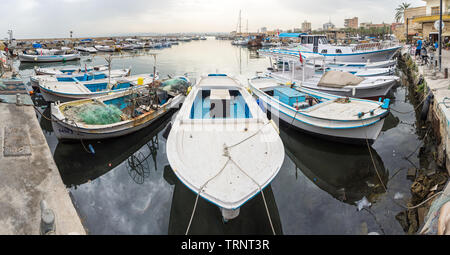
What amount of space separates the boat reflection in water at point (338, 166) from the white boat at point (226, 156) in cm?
257

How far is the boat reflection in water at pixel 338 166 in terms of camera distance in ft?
25.0

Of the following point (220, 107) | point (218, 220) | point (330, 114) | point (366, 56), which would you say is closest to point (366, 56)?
point (366, 56)

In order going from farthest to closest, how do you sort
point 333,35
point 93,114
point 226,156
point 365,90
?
point 333,35 → point 365,90 → point 93,114 → point 226,156

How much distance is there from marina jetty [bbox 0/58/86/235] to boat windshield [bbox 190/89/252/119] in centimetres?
444

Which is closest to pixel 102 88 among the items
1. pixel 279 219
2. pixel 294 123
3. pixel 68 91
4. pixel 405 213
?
pixel 68 91

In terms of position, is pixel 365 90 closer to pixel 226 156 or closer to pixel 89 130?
pixel 226 156

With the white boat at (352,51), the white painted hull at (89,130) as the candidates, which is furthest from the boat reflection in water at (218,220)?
the white boat at (352,51)

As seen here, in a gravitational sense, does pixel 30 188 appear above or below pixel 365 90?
below

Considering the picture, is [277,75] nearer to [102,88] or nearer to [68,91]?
[102,88]

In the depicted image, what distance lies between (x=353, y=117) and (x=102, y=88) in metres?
14.2

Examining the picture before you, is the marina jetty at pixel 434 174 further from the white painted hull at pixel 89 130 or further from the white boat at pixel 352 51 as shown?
the white boat at pixel 352 51

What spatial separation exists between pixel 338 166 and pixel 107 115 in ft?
29.1

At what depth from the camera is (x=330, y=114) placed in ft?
31.5
